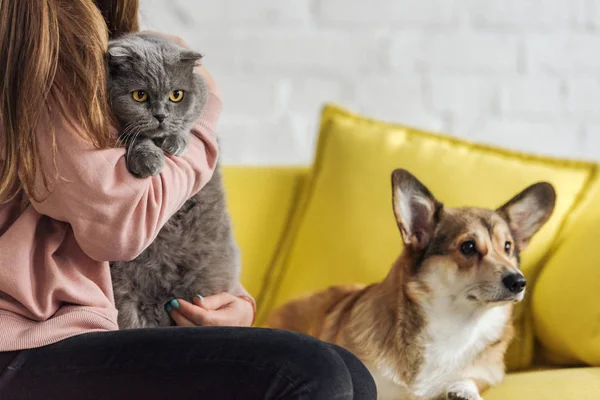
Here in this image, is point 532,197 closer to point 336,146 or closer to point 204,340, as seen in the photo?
point 336,146

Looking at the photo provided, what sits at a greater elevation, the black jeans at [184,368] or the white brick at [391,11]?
the white brick at [391,11]

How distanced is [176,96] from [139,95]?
73mm

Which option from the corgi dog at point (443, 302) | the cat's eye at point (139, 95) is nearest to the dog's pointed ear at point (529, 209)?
the corgi dog at point (443, 302)

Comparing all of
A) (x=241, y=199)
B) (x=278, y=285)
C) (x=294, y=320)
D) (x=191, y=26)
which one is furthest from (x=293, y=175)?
(x=191, y=26)

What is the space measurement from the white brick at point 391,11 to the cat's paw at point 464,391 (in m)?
1.37

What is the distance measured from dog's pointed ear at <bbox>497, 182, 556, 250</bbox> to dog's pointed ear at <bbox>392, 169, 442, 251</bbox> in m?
0.14

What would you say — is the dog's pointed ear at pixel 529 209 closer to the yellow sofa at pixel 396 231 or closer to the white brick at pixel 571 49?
the yellow sofa at pixel 396 231

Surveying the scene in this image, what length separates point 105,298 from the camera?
4.14 feet

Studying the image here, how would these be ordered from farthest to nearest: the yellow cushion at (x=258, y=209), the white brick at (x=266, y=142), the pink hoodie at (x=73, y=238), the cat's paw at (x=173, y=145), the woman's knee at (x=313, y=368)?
1. the white brick at (x=266, y=142)
2. the yellow cushion at (x=258, y=209)
3. the cat's paw at (x=173, y=145)
4. the pink hoodie at (x=73, y=238)
5. the woman's knee at (x=313, y=368)

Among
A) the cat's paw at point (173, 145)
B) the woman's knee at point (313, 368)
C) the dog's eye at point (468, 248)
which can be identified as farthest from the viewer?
the dog's eye at point (468, 248)

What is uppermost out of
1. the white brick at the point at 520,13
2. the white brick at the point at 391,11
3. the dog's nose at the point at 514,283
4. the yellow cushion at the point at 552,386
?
the white brick at the point at 520,13

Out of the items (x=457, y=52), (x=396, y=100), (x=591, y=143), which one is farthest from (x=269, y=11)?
(x=591, y=143)

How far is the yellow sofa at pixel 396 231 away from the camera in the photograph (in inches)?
62.8

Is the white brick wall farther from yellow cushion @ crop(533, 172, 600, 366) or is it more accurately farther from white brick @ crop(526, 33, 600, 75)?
yellow cushion @ crop(533, 172, 600, 366)
